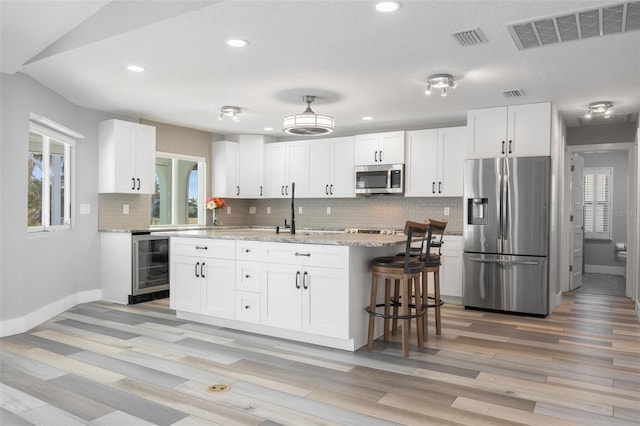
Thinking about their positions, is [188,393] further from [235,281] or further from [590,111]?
[590,111]

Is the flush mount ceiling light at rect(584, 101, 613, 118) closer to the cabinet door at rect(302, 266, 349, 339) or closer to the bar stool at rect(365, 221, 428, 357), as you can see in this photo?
the bar stool at rect(365, 221, 428, 357)

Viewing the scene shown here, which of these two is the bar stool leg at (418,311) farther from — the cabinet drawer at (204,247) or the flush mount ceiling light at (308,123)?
the flush mount ceiling light at (308,123)

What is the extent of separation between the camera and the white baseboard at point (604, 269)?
8.98 meters

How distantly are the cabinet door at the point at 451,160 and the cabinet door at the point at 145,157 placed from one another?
3928mm

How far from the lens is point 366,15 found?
301cm

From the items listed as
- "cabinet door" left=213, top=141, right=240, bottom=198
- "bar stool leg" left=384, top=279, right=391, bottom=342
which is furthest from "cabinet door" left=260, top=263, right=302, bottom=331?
"cabinet door" left=213, top=141, right=240, bottom=198

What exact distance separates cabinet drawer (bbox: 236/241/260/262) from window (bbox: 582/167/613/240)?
25.6ft

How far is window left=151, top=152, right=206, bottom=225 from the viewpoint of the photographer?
23.0 feet

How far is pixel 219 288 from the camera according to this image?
4531 mm

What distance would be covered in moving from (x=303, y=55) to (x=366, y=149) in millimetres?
3179

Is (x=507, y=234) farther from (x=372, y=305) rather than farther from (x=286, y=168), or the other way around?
(x=286, y=168)

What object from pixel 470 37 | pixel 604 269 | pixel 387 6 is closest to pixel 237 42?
pixel 387 6

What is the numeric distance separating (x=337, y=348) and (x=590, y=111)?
4.33 metres

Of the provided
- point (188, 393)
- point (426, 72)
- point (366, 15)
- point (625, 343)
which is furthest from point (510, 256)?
point (188, 393)
